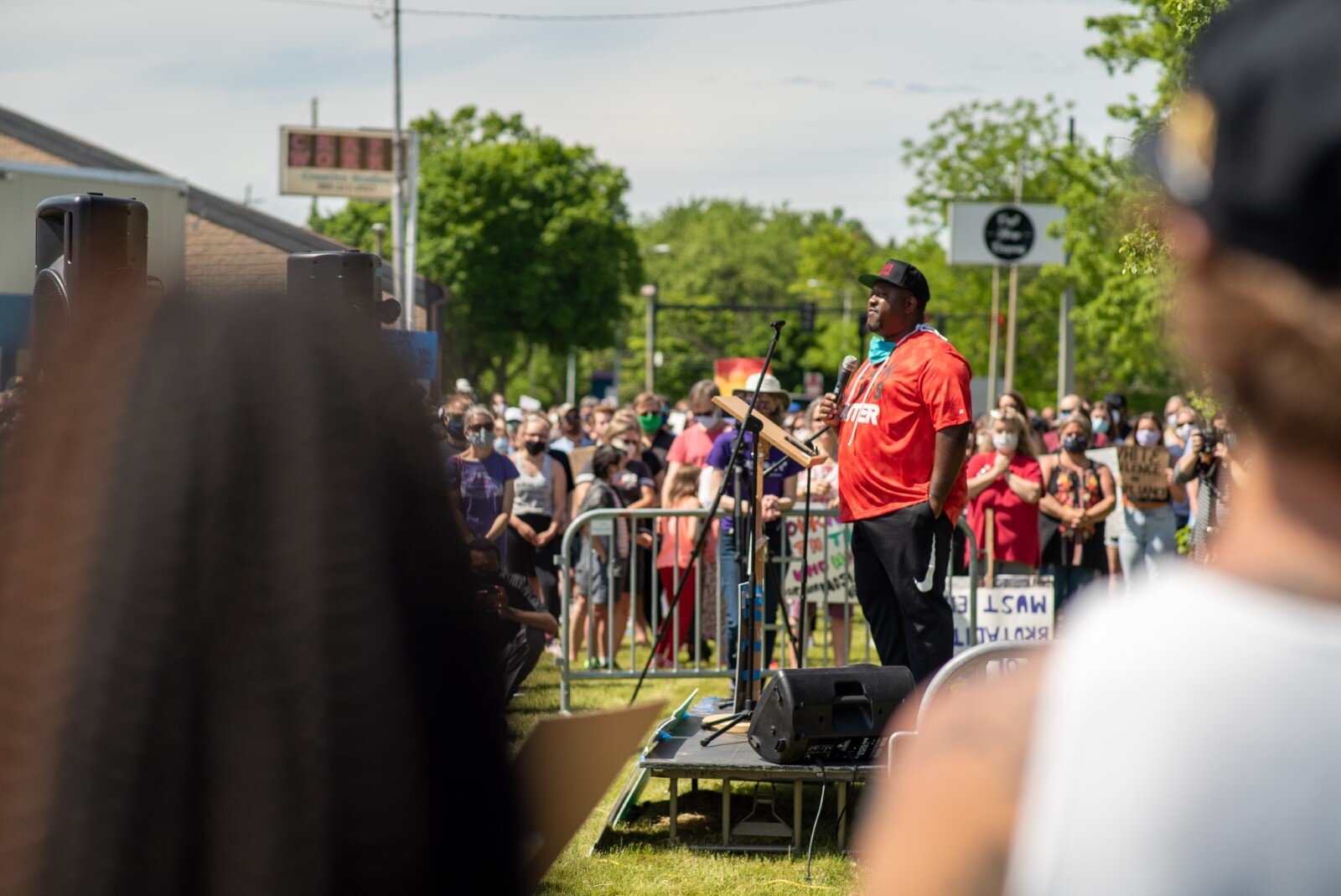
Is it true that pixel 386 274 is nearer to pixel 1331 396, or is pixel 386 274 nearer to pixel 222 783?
pixel 222 783

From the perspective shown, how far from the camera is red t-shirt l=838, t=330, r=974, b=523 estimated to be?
6.72 m

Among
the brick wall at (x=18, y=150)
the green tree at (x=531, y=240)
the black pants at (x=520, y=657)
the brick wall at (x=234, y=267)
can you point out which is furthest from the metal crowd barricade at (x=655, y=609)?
the green tree at (x=531, y=240)

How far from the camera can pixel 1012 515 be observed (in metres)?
10.7

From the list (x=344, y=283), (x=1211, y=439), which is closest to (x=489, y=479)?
(x=1211, y=439)

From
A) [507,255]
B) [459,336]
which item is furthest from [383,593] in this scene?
[507,255]

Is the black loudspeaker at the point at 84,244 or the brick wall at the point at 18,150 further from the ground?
the brick wall at the point at 18,150

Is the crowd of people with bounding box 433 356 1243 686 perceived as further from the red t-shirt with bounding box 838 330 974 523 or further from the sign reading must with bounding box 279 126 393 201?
the sign reading must with bounding box 279 126 393 201

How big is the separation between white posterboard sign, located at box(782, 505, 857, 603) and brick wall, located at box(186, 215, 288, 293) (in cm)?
799

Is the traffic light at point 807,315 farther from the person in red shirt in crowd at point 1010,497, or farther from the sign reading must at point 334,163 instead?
the person in red shirt in crowd at point 1010,497

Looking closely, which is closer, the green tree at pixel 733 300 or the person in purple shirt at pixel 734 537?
the person in purple shirt at pixel 734 537

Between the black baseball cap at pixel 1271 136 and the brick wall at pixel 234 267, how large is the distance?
0.80m

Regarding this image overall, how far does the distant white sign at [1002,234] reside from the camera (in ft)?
104

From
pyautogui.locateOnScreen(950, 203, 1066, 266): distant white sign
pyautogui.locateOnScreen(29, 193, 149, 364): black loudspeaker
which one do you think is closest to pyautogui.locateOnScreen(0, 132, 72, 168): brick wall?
pyautogui.locateOnScreen(950, 203, 1066, 266): distant white sign

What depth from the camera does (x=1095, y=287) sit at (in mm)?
30031
